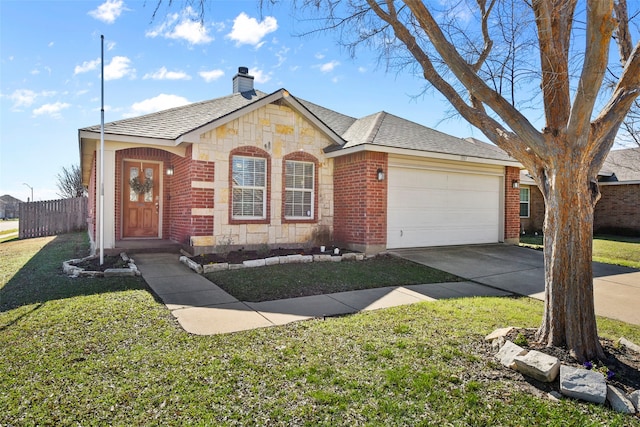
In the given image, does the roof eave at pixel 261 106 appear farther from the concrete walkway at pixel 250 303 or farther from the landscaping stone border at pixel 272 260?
the concrete walkway at pixel 250 303

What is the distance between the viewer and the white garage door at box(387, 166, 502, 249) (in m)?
10.7

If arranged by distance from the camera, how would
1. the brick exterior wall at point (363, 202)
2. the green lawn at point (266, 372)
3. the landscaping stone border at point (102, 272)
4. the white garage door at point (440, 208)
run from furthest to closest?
the white garage door at point (440, 208), the brick exterior wall at point (363, 202), the landscaping stone border at point (102, 272), the green lawn at point (266, 372)

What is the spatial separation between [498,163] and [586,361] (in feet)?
31.2

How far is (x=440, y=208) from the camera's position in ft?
37.5

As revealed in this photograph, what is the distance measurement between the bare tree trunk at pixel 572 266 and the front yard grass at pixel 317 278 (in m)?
3.48

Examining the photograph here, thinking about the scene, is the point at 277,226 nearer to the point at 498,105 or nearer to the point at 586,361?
the point at 498,105

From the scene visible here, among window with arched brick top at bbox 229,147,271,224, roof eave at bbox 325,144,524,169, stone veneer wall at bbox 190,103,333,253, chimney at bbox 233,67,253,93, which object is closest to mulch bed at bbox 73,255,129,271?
stone veneer wall at bbox 190,103,333,253

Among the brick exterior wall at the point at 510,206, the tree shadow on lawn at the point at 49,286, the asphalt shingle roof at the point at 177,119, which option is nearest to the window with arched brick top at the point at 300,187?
the asphalt shingle roof at the point at 177,119

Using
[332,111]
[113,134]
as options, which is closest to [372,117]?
[332,111]

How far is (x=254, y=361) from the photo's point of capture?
3604 millimetres

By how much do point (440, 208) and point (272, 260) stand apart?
18.5 feet

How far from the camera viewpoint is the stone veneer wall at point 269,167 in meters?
9.40

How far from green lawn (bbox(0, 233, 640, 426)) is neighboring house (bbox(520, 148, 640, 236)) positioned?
50.8ft

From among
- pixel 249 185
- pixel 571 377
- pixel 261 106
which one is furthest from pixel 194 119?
pixel 571 377
